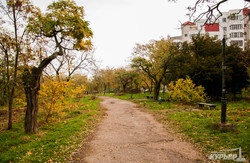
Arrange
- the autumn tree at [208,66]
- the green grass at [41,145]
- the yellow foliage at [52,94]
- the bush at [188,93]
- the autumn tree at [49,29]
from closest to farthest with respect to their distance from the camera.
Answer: the green grass at [41,145] < the autumn tree at [49,29] < the yellow foliage at [52,94] < the bush at [188,93] < the autumn tree at [208,66]

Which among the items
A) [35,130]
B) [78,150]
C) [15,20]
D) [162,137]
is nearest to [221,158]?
[162,137]

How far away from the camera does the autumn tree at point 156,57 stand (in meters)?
18.3

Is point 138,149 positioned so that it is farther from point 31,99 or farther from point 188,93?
point 188,93

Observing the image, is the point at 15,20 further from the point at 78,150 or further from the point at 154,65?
the point at 154,65

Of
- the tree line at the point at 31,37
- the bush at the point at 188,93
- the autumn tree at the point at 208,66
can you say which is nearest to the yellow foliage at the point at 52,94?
the tree line at the point at 31,37

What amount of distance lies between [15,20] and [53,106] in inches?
179

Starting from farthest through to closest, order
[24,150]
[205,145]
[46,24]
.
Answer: [46,24] < [205,145] < [24,150]

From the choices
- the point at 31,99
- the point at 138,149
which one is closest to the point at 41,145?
the point at 31,99

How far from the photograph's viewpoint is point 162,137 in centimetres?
625

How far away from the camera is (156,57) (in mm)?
19547

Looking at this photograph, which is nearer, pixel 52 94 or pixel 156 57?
pixel 52 94

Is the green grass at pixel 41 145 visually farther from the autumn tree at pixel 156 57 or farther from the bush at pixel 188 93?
the autumn tree at pixel 156 57

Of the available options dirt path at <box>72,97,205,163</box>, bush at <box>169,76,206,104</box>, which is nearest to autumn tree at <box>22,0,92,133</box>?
dirt path at <box>72,97,205,163</box>

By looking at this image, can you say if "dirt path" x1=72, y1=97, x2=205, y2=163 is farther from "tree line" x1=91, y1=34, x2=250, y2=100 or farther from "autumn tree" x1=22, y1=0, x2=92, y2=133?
"tree line" x1=91, y1=34, x2=250, y2=100
